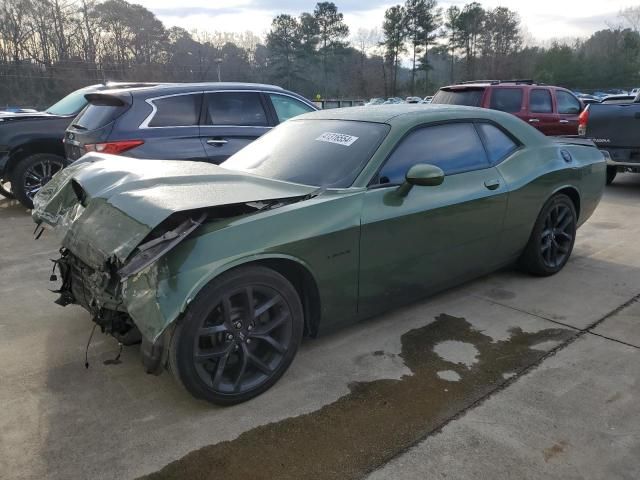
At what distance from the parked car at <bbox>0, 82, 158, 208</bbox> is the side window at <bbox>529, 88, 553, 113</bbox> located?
7.83 m

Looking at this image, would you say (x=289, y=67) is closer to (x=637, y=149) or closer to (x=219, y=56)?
(x=219, y=56)

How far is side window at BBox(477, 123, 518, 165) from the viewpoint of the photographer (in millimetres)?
3975

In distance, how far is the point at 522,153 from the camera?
419 cm

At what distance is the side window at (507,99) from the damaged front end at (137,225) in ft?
26.2

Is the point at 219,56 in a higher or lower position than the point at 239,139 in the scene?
higher

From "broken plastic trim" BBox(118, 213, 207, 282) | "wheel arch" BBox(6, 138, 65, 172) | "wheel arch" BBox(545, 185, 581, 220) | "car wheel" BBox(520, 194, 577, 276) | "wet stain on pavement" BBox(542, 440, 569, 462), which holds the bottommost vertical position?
"wet stain on pavement" BBox(542, 440, 569, 462)

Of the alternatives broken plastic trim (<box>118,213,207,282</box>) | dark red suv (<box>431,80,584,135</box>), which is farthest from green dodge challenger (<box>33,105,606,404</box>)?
dark red suv (<box>431,80,584,135</box>)

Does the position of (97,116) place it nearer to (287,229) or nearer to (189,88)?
(189,88)

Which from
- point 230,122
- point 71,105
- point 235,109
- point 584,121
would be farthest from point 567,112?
point 71,105

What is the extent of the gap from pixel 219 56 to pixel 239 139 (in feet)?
189

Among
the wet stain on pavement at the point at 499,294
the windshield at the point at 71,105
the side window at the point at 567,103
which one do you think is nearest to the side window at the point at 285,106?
the windshield at the point at 71,105

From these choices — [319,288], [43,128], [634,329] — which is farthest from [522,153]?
[43,128]

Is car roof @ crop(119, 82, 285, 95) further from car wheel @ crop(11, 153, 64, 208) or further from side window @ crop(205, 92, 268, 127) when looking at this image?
car wheel @ crop(11, 153, 64, 208)

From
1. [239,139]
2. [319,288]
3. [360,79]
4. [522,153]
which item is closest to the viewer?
[319,288]
